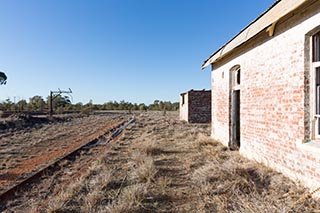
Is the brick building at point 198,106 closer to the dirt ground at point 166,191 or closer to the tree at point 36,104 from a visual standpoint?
the dirt ground at point 166,191

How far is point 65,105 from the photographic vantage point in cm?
6081

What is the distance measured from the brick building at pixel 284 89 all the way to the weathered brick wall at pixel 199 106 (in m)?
14.8

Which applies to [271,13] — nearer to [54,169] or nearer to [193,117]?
[54,169]

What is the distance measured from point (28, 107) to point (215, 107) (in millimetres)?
46423

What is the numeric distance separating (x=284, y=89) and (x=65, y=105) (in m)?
60.7

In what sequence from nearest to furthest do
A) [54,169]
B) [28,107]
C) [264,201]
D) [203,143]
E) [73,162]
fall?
[264,201] < [54,169] < [73,162] < [203,143] < [28,107]

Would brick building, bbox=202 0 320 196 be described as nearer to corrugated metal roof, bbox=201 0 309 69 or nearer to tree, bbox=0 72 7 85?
corrugated metal roof, bbox=201 0 309 69

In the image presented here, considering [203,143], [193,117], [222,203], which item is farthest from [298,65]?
[193,117]

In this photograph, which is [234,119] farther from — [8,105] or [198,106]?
[8,105]

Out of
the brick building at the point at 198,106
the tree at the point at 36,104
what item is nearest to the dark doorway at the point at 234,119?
the brick building at the point at 198,106

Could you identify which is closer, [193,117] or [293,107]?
[293,107]

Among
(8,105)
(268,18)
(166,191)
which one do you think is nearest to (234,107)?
(268,18)

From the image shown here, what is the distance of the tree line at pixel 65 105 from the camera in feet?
142

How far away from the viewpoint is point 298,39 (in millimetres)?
5332
